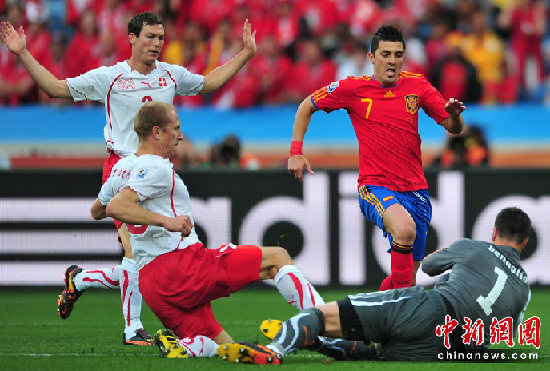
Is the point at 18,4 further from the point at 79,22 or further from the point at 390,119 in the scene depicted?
the point at 390,119

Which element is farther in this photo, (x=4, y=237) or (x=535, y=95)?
(x=535, y=95)

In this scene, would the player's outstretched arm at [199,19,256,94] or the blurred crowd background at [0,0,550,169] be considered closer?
the player's outstretched arm at [199,19,256,94]

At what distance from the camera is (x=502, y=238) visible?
6.29 metres

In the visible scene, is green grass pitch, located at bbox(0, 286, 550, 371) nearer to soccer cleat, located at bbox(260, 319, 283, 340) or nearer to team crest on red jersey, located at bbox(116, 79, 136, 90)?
soccer cleat, located at bbox(260, 319, 283, 340)

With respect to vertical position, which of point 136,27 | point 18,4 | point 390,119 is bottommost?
point 390,119

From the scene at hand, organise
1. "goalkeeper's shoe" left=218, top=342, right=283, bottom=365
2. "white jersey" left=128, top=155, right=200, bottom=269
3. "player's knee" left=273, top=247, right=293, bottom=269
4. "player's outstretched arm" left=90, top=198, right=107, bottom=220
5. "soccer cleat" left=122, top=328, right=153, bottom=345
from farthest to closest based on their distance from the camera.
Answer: "soccer cleat" left=122, top=328, right=153, bottom=345
"player's outstretched arm" left=90, top=198, right=107, bottom=220
"player's knee" left=273, top=247, right=293, bottom=269
"white jersey" left=128, top=155, right=200, bottom=269
"goalkeeper's shoe" left=218, top=342, right=283, bottom=365

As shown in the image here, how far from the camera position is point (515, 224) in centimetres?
620

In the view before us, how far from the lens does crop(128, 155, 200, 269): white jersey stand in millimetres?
6383

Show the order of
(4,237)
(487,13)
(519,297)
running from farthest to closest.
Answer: (487,13) → (4,237) → (519,297)

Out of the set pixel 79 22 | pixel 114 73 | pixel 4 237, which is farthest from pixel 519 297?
pixel 79 22

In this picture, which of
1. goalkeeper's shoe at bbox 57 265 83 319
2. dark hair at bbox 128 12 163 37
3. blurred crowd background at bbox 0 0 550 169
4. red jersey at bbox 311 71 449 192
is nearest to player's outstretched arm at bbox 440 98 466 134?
red jersey at bbox 311 71 449 192

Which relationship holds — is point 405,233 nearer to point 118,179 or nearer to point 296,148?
point 296,148

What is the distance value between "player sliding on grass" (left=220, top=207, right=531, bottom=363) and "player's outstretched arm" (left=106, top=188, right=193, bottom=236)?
80cm

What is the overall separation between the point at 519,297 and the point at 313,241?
5.78m
